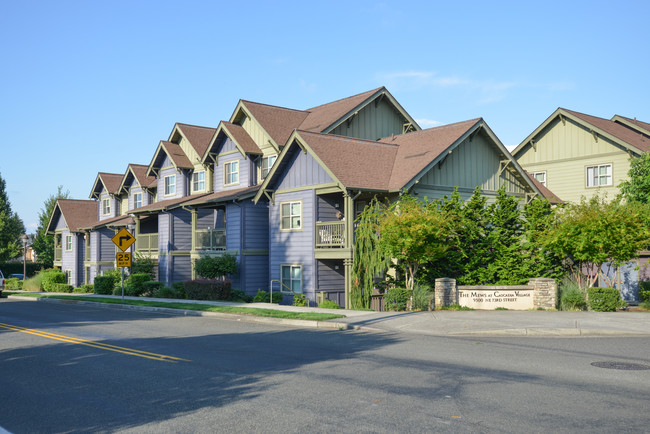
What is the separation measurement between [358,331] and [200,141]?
1035 inches

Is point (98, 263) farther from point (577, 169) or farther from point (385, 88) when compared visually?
point (577, 169)

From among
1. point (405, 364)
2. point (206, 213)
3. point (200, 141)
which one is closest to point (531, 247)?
point (405, 364)

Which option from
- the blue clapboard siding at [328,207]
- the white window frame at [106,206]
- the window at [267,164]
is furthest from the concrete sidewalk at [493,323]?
the white window frame at [106,206]

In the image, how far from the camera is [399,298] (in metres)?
22.2

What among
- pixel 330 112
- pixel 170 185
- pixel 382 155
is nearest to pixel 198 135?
pixel 170 185

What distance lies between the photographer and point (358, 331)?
17.4 metres

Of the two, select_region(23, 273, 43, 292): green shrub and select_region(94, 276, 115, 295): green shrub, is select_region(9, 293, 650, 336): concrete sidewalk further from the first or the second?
select_region(23, 273, 43, 292): green shrub

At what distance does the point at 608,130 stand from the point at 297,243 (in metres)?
20.1

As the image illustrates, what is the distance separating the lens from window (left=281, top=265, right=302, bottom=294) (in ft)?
95.4

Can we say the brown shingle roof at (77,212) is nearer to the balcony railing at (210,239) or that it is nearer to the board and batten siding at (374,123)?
the balcony railing at (210,239)

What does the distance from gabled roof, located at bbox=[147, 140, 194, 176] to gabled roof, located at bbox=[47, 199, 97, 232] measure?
13681mm

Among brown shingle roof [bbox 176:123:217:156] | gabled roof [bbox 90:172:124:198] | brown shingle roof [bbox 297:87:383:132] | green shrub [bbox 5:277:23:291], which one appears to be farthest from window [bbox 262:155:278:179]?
green shrub [bbox 5:277:23:291]

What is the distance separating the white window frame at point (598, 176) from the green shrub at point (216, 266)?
21.6 m

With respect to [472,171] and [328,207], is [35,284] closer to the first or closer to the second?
[328,207]
